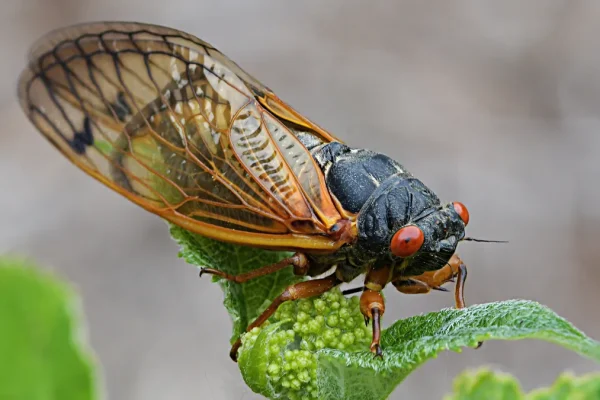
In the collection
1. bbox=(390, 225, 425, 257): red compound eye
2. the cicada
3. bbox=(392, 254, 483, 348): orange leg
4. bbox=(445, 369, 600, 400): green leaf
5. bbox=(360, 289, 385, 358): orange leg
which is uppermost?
the cicada

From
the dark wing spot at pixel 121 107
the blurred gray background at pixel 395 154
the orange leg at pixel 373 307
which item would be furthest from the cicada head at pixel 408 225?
the blurred gray background at pixel 395 154

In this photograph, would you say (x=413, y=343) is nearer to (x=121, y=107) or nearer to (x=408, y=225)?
(x=408, y=225)

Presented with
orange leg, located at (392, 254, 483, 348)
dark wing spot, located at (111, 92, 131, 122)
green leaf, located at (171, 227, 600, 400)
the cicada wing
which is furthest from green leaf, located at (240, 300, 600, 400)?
dark wing spot, located at (111, 92, 131, 122)

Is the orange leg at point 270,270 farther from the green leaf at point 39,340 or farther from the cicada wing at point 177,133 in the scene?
the green leaf at point 39,340

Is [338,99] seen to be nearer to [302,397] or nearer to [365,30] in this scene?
[365,30]

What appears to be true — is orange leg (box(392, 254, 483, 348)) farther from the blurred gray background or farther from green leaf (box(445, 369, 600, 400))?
the blurred gray background
